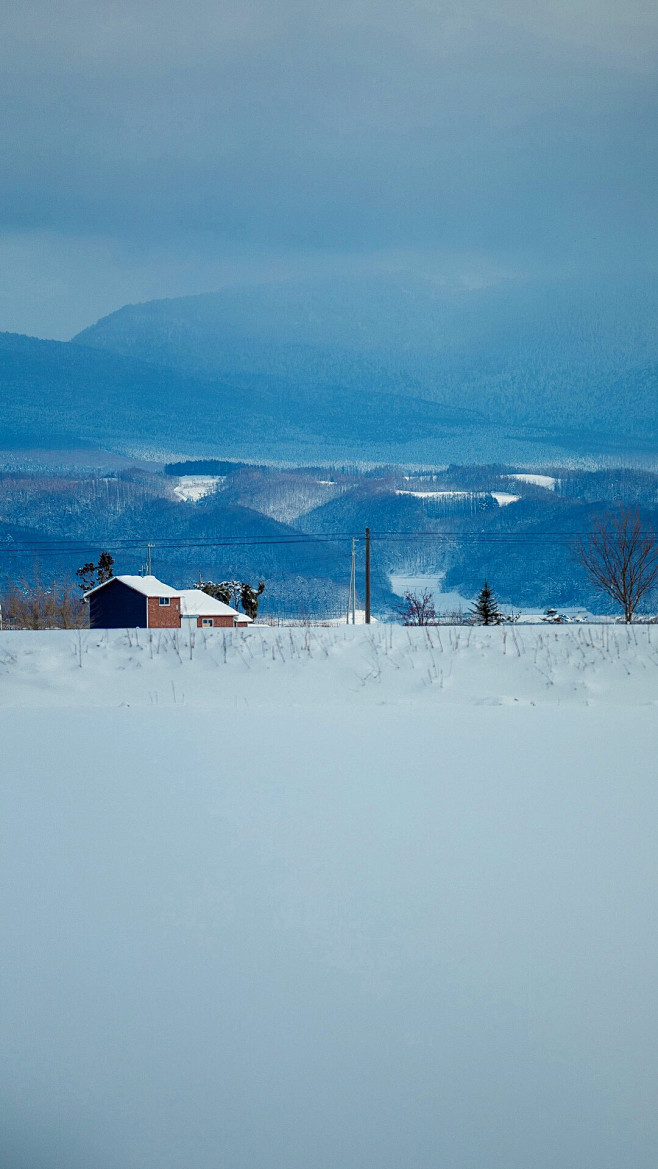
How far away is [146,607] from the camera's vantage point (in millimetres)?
34094

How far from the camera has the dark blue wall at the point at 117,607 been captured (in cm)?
3425

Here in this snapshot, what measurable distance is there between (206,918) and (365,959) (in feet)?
2.91

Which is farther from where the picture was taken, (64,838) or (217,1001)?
(64,838)

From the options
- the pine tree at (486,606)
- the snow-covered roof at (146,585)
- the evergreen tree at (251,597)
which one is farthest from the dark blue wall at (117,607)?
the pine tree at (486,606)

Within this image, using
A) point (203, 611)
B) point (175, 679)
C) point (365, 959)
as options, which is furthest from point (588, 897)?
point (203, 611)

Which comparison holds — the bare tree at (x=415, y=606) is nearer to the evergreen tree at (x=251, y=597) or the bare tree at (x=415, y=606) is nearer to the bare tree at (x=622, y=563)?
the evergreen tree at (x=251, y=597)

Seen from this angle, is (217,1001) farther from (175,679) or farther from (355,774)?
(175,679)

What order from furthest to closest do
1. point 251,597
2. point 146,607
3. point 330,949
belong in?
point 251,597 → point 146,607 → point 330,949

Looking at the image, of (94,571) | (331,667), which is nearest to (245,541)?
(94,571)

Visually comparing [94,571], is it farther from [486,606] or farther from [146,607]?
[486,606]

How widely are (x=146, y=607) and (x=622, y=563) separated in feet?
49.0

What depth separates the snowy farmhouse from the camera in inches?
1348

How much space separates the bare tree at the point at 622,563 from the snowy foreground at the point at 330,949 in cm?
2120

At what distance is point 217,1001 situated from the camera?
418cm
